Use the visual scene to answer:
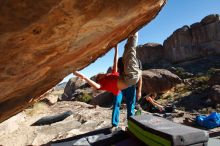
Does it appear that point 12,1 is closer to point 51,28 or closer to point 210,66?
point 51,28

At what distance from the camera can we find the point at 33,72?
3.63 metres

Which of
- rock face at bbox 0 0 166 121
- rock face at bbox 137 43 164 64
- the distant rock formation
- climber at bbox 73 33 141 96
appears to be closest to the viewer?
rock face at bbox 0 0 166 121

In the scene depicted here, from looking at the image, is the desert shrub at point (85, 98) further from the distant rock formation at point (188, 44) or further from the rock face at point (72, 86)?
the distant rock formation at point (188, 44)

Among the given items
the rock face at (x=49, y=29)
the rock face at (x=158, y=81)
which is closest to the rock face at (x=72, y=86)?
the rock face at (x=158, y=81)

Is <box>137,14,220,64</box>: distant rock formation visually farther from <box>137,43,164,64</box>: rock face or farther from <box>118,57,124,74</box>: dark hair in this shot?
<box>118,57,124,74</box>: dark hair

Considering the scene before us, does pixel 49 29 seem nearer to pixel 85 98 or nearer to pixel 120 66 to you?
pixel 120 66

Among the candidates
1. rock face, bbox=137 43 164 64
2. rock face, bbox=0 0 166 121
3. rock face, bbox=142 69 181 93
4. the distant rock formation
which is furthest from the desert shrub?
rock face, bbox=0 0 166 121

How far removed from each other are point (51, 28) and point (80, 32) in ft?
1.73

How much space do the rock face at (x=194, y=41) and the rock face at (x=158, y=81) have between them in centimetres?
2368

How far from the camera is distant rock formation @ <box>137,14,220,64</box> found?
6234 cm

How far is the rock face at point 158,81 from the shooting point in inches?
1506

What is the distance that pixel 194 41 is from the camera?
64875 mm

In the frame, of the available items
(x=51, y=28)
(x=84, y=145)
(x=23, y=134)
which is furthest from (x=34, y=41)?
(x=23, y=134)

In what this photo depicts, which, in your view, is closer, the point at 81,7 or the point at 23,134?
the point at 81,7
